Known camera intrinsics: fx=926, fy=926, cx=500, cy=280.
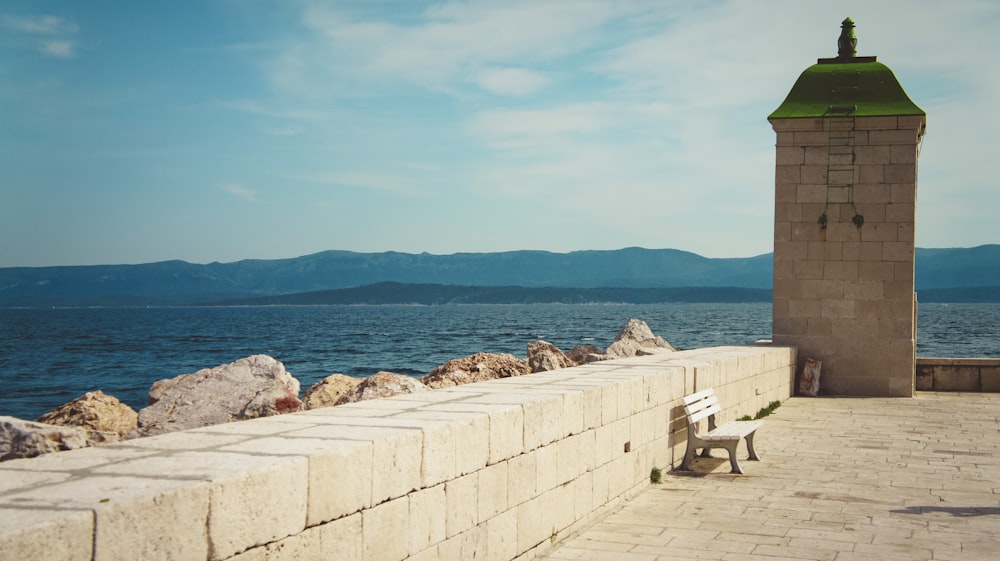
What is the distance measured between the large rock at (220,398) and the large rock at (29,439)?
362 cm

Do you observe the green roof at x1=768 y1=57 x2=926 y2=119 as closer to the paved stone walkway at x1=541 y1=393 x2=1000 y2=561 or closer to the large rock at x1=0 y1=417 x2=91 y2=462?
the paved stone walkway at x1=541 y1=393 x2=1000 y2=561

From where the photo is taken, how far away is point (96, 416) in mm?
11852

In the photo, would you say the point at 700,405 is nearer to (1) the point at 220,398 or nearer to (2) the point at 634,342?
(1) the point at 220,398

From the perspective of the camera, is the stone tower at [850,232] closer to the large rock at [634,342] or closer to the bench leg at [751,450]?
the large rock at [634,342]

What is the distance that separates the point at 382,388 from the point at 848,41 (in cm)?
942

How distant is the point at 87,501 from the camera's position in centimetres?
282

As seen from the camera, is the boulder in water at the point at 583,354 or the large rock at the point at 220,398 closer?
the large rock at the point at 220,398

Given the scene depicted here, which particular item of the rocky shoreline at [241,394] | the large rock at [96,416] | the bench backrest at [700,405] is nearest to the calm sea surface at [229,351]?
the rocky shoreline at [241,394]

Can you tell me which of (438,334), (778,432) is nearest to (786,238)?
(778,432)

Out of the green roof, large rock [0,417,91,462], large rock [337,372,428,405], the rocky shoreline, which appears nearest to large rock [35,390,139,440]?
the rocky shoreline

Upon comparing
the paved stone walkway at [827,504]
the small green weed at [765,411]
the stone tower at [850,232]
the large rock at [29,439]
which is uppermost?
the stone tower at [850,232]

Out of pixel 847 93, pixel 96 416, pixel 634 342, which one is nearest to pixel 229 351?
pixel 634 342

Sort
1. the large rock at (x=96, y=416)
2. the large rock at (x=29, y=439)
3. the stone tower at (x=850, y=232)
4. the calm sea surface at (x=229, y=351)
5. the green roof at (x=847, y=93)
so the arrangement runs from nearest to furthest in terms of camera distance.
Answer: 1. the large rock at (x=29, y=439)
2. the large rock at (x=96, y=416)
3. the stone tower at (x=850, y=232)
4. the green roof at (x=847, y=93)
5. the calm sea surface at (x=229, y=351)

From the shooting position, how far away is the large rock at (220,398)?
12023 millimetres
